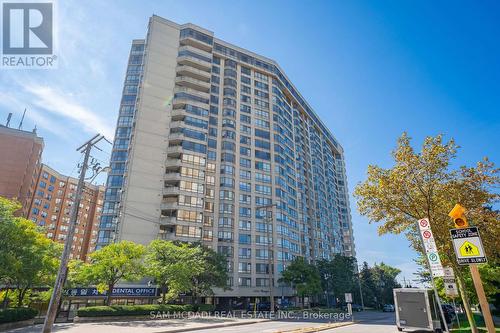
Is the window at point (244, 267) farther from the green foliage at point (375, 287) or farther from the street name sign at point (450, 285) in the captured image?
the street name sign at point (450, 285)

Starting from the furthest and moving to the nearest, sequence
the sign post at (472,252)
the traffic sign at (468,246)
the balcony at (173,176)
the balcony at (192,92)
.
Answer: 1. the balcony at (192,92)
2. the balcony at (173,176)
3. the traffic sign at (468,246)
4. the sign post at (472,252)

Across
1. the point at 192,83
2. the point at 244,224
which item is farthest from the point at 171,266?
the point at 192,83

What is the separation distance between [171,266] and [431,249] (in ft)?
97.1

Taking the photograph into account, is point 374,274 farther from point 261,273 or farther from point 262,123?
point 262,123

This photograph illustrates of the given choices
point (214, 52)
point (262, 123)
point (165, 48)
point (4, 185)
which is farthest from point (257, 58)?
point (4, 185)

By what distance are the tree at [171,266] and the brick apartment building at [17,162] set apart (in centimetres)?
4978

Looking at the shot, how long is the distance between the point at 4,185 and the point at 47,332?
7009 centimetres

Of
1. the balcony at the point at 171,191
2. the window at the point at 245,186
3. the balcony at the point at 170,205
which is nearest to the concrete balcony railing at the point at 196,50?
the window at the point at 245,186

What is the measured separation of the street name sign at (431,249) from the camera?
1078 cm

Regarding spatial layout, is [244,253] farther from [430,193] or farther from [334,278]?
[430,193]

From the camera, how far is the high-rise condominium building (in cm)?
5466

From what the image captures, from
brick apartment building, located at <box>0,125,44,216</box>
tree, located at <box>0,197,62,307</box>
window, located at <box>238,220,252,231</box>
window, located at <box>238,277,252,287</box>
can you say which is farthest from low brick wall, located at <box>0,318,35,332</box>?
brick apartment building, located at <box>0,125,44,216</box>

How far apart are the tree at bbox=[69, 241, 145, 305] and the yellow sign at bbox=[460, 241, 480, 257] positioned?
107 feet

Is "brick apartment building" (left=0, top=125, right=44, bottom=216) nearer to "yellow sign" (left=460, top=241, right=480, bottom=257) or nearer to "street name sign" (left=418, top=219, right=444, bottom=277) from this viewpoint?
"street name sign" (left=418, top=219, right=444, bottom=277)
